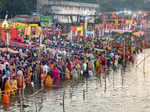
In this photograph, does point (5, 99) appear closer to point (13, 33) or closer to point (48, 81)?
point (48, 81)

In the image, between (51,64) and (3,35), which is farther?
(3,35)

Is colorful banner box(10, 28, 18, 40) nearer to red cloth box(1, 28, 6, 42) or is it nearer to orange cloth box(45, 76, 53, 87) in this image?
red cloth box(1, 28, 6, 42)

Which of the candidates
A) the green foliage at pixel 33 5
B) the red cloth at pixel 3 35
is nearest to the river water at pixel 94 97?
the red cloth at pixel 3 35

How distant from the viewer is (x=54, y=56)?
23234mm

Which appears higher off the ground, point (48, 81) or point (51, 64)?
point (51, 64)

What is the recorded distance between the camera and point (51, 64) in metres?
20.9

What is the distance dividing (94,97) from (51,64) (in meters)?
4.00

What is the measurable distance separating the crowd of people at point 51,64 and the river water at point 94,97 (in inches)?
29.2

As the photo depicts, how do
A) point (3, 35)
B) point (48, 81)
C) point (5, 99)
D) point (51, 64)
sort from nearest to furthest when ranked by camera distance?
point (5, 99) → point (48, 81) → point (51, 64) → point (3, 35)

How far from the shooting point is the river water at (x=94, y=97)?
1588cm

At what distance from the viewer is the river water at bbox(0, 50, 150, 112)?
15883 millimetres

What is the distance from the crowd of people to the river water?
742 mm

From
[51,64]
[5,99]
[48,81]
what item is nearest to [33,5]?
[51,64]

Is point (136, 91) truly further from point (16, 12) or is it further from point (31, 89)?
point (16, 12)
